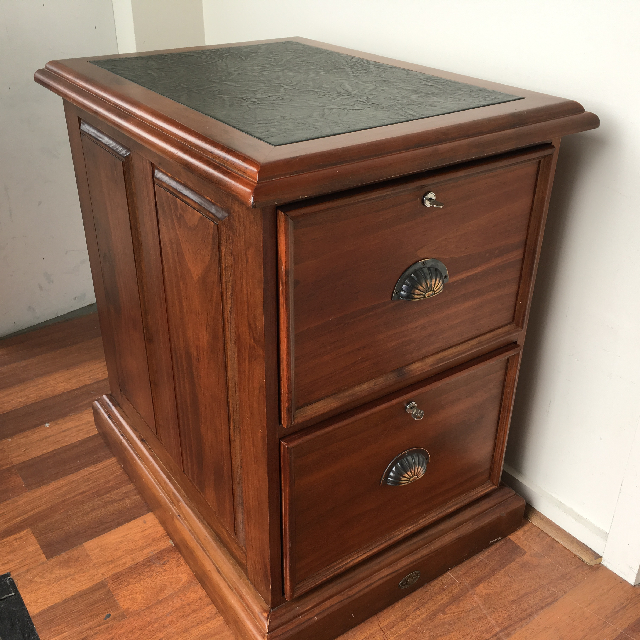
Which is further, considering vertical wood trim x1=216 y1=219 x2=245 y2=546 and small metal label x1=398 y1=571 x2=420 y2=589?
small metal label x1=398 y1=571 x2=420 y2=589

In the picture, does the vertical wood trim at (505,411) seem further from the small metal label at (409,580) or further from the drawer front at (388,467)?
the small metal label at (409,580)

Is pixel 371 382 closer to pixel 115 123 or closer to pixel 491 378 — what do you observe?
pixel 491 378

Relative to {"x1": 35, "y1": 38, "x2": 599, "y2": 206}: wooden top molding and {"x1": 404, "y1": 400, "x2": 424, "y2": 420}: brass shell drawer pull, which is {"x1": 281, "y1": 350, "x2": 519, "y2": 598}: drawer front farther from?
{"x1": 35, "y1": 38, "x2": 599, "y2": 206}: wooden top molding

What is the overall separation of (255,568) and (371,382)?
1.05ft

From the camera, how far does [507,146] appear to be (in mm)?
795

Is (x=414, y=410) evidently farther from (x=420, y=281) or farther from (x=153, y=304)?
(x=153, y=304)

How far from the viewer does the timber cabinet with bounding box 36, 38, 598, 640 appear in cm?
72

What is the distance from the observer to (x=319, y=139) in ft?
2.29

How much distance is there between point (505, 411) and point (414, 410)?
0.74ft

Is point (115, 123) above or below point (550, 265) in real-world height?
above

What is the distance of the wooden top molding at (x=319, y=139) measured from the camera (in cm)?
64

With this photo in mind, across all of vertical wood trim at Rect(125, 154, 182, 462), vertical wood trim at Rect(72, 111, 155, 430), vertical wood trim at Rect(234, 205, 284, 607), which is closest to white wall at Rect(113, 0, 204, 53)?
vertical wood trim at Rect(72, 111, 155, 430)

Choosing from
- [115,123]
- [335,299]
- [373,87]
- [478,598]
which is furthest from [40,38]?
[478,598]

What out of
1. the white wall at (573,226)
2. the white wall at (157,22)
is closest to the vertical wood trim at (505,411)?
the white wall at (573,226)
